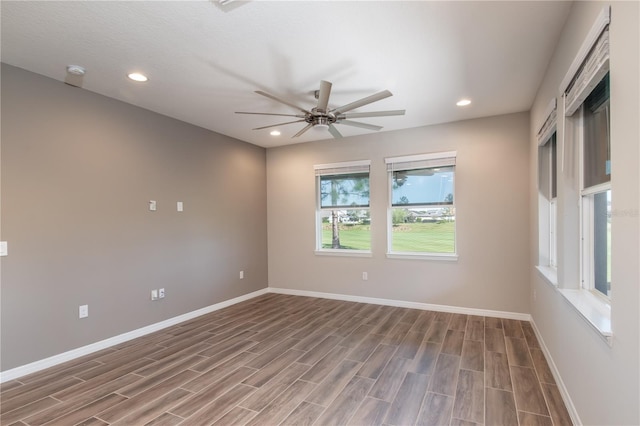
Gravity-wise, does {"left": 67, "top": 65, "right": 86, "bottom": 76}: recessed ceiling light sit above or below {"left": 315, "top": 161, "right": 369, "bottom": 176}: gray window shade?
above

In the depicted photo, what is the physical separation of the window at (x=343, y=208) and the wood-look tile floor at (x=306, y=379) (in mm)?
1677

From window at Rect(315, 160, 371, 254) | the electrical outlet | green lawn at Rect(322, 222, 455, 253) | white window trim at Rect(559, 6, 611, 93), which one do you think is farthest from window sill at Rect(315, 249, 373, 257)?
white window trim at Rect(559, 6, 611, 93)

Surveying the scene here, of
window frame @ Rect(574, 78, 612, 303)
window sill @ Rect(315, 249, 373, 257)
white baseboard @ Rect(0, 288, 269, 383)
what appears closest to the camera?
window frame @ Rect(574, 78, 612, 303)

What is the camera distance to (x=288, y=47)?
8.04ft

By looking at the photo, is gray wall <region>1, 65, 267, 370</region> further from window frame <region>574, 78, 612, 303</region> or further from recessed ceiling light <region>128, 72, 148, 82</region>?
window frame <region>574, 78, 612, 303</region>

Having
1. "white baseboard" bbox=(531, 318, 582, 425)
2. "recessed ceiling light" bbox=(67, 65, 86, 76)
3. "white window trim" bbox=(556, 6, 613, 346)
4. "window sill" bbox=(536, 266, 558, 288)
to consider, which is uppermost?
"recessed ceiling light" bbox=(67, 65, 86, 76)

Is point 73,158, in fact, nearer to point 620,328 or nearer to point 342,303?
point 342,303

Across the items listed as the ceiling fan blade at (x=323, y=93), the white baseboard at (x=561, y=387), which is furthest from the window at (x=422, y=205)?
the ceiling fan blade at (x=323, y=93)

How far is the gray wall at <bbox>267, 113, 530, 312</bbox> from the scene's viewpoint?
4039mm

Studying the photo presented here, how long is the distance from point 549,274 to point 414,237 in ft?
6.66

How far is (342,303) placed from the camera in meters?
4.96

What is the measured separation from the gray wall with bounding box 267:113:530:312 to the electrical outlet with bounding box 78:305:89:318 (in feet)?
10.1

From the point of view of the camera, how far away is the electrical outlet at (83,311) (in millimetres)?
3138

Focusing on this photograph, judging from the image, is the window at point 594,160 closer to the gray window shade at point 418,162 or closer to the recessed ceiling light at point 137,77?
the gray window shade at point 418,162
